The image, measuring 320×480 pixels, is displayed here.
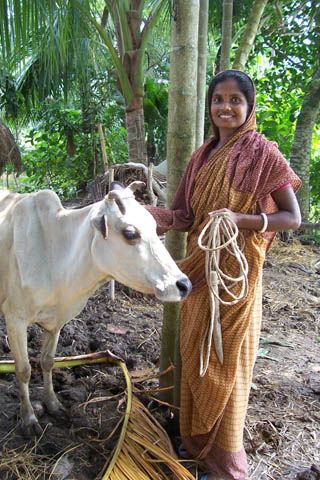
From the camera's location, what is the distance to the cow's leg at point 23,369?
8.29 feet

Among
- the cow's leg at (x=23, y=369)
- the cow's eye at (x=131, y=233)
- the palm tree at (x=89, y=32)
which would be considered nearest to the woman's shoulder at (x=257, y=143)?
the cow's eye at (x=131, y=233)

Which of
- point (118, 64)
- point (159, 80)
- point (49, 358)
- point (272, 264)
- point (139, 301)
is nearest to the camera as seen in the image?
point (49, 358)

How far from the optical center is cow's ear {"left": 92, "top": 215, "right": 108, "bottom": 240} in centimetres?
211

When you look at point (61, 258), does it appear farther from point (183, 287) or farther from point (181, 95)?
point (181, 95)

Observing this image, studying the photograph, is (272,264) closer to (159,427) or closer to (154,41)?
(159,427)

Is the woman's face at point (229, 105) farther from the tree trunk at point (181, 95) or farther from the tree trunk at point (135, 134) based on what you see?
the tree trunk at point (135, 134)

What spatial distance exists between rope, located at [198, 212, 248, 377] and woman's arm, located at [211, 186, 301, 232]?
0.25 ft

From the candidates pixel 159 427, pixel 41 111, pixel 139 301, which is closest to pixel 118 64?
pixel 139 301

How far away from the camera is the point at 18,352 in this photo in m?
2.58

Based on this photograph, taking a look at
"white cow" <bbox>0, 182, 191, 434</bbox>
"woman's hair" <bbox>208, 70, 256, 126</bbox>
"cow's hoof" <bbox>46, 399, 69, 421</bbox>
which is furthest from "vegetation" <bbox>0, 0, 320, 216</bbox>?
"cow's hoof" <bbox>46, 399, 69, 421</bbox>

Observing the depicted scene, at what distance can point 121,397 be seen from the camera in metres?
2.99

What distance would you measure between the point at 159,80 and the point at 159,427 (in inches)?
313

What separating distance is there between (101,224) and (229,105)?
0.76 metres

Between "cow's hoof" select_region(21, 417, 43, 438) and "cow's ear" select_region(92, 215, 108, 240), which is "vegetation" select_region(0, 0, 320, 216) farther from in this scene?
"cow's hoof" select_region(21, 417, 43, 438)
